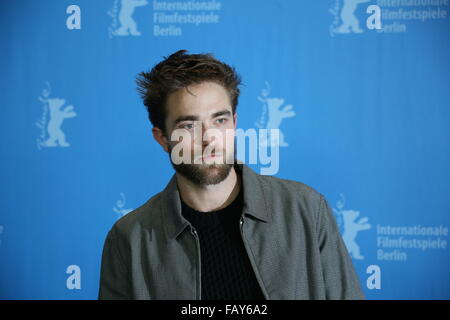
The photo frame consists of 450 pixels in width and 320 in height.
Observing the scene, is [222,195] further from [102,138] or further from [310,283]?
[102,138]

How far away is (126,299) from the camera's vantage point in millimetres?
1317

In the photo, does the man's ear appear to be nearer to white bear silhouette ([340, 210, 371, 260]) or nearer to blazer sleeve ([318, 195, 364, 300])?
blazer sleeve ([318, 195, 364, 300])

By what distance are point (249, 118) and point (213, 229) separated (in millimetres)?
793

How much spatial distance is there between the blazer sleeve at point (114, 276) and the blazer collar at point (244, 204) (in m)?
0.19

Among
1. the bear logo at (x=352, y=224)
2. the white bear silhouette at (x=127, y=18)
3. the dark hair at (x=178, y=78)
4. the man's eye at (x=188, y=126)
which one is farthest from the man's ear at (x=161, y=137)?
the bear logo at (x=352, y=224)

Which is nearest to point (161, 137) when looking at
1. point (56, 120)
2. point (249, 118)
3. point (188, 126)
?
point (188, 126)

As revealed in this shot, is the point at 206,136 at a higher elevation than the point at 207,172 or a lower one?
higher

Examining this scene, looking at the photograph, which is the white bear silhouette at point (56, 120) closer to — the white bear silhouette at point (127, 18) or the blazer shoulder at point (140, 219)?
the white bear silhouette at point (127, 18)

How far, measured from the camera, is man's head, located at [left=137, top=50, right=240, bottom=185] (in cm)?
130

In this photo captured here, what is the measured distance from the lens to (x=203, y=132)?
1298 millimetres

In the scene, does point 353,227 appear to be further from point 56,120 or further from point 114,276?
point 56,120

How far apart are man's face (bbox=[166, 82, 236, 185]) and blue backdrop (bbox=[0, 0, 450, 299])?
641 millimetres

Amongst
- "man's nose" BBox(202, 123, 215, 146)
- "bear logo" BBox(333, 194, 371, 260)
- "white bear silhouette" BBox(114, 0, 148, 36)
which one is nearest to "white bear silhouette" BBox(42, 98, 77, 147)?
"white bear silhouette" BBox(114, 0, 148, 36)

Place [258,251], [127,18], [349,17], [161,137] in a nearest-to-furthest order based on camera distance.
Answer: [258,251] < [161,137] < [349,17] < [127,18]
